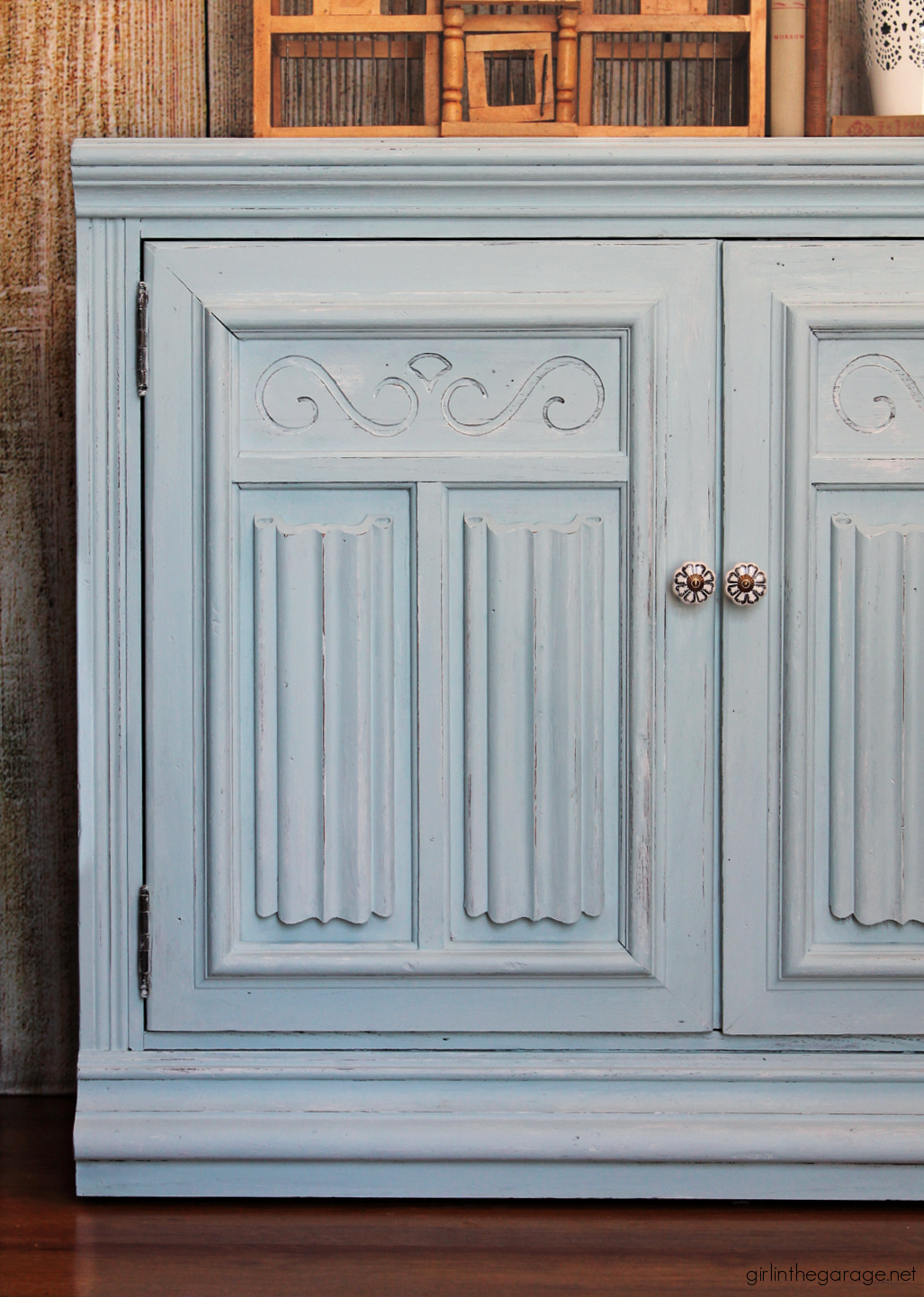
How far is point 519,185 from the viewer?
103cm

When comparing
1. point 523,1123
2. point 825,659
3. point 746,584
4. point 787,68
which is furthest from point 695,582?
point 787,68

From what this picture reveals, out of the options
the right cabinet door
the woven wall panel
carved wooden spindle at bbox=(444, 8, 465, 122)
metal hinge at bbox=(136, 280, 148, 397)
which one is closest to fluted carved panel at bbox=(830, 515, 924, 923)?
the right cabinet door

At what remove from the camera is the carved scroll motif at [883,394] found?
1.05 meters

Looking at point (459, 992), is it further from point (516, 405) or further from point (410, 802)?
point (516, 405)

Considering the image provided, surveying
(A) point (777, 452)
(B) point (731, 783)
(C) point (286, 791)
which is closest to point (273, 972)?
(C) point (286, 791)

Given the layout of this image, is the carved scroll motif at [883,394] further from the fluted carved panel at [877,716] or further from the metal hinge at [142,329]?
the metal hinge at [142,329]

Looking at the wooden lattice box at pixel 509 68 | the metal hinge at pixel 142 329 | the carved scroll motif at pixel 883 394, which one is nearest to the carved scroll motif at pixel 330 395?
the metal hinge at pixel 142 329

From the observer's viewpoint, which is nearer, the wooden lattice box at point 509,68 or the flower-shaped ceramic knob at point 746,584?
the flower-shaped ceramic knob at point 746,584

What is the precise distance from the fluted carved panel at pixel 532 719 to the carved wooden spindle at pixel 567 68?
47cm

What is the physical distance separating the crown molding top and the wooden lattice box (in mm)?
133

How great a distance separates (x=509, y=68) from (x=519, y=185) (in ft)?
1.51

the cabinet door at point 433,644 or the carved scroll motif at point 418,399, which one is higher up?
the carved scroll motif at point 418,399

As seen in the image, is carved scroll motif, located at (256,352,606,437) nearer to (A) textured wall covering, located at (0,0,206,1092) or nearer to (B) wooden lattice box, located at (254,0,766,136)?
(B) wooden lattice box, located at (254,0,766,136)

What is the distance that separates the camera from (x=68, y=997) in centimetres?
140
